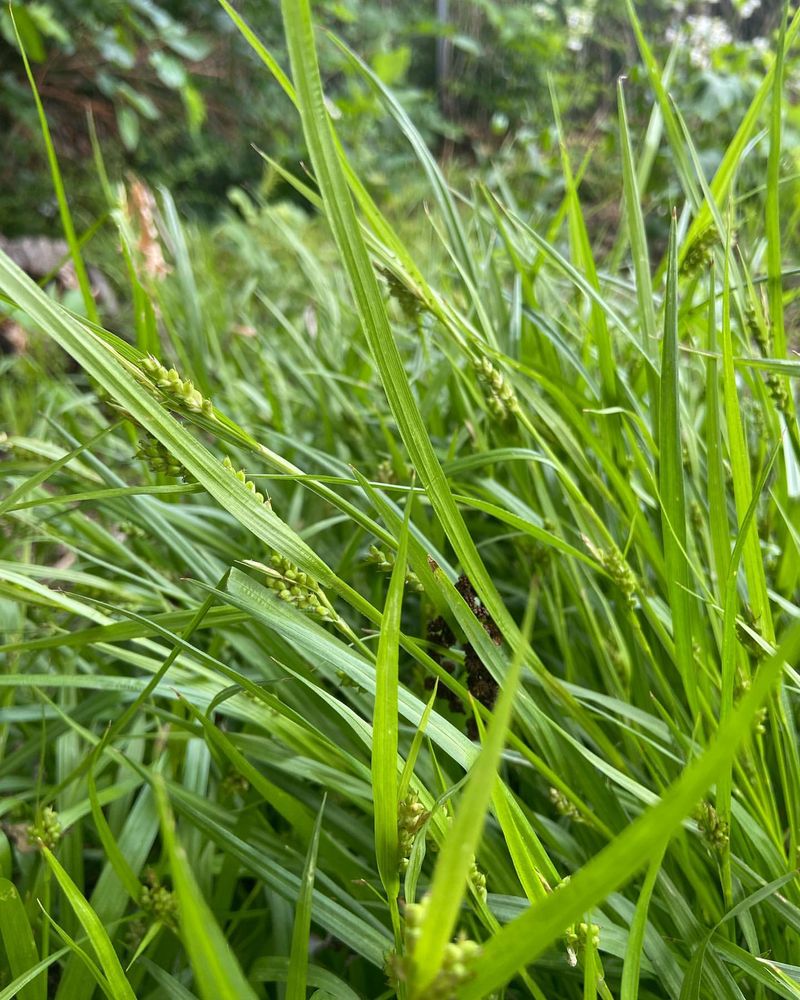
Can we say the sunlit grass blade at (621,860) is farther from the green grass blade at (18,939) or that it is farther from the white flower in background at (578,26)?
the white flower in background at (578,26)

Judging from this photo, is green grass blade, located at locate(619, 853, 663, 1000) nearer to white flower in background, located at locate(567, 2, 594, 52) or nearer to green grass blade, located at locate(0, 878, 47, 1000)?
green grass blade, located at locate(0, 878, 47, 1000)

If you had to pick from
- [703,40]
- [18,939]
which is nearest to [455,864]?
[18,939]

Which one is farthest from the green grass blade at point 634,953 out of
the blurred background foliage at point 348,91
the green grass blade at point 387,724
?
the blurred background foliage at point 348,91

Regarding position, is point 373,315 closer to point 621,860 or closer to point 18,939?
point 621,860

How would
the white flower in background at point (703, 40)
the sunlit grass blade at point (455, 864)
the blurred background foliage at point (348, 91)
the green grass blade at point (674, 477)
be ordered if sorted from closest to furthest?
the sunlit grass blade at point (455, 864)
the green grass blade at point (674, 477)
the blurred background foliage at point (348, 91)
the white flower in background at point (703, 40)

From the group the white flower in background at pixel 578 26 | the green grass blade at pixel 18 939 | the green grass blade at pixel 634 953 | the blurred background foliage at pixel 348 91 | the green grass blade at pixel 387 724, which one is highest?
the white flower in background at pixel 578 26

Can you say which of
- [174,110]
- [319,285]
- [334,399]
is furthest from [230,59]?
[334,399]

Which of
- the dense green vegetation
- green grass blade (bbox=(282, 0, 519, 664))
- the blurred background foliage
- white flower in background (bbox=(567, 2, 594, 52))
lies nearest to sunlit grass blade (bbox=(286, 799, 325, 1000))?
the dense green vegetation

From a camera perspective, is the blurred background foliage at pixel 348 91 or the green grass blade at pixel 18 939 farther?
the blurred background foliage at pixel 348 91

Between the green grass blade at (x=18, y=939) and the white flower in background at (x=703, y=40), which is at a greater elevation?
the white flower in background at (x=703, y=40)
